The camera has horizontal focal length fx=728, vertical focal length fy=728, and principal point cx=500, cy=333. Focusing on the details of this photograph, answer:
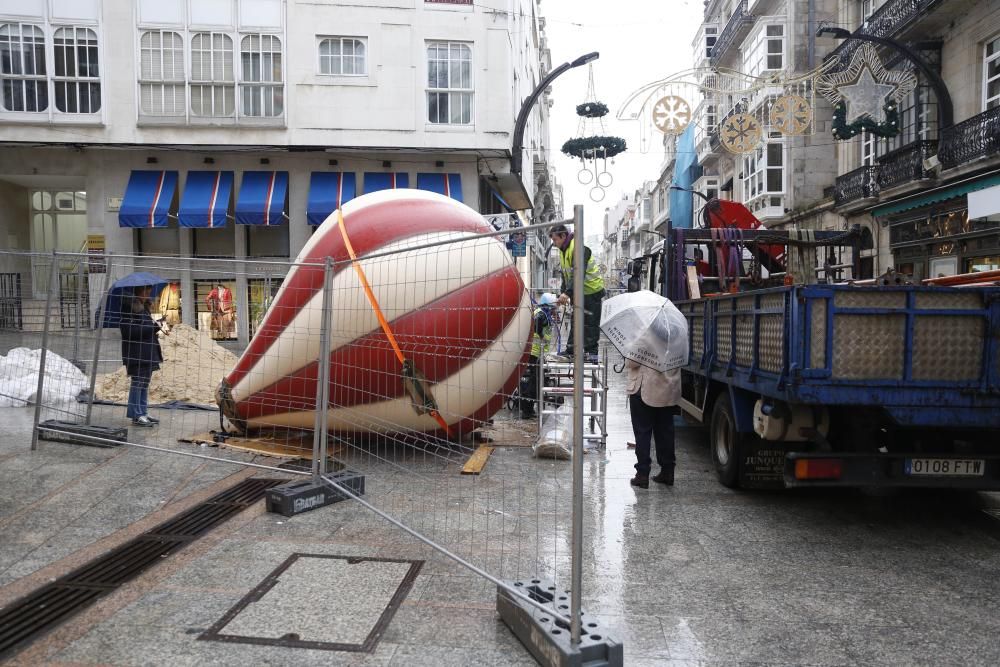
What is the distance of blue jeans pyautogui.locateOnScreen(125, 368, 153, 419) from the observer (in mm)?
8438

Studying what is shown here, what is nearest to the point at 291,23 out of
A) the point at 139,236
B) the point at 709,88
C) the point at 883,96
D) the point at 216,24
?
the point at 216,24

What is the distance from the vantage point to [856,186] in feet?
76.0

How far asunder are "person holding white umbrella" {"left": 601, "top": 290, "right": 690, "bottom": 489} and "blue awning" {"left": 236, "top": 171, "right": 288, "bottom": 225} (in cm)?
1570

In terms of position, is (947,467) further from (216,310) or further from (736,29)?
(736,29)

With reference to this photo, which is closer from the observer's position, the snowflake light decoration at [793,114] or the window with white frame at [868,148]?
the snowflake light decoration at [793,114]

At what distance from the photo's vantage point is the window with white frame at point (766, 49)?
1102 inches

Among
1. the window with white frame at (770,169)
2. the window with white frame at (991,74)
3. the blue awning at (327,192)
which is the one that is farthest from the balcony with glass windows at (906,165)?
the blue awning at (327,192)

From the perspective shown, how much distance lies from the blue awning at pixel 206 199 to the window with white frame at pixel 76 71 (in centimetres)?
301

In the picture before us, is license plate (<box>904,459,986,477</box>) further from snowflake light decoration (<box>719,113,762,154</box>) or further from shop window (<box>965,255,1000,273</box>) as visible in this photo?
shop window (<box>965,255,1000,273</box>)

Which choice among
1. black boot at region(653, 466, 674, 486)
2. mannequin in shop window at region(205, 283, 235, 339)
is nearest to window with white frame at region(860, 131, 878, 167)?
black boot at region(653, 466, 674, 486)

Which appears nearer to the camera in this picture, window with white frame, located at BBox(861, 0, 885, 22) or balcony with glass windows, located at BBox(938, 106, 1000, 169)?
balcony with glass windows, located at BBox(938, 106, 1000, 169)

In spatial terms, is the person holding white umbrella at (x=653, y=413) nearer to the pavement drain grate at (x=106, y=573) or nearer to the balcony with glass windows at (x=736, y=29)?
the pavement drain grate at (x=106, y=573)

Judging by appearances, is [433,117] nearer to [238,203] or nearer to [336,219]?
[238,203]

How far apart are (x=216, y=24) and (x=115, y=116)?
3.66 m
